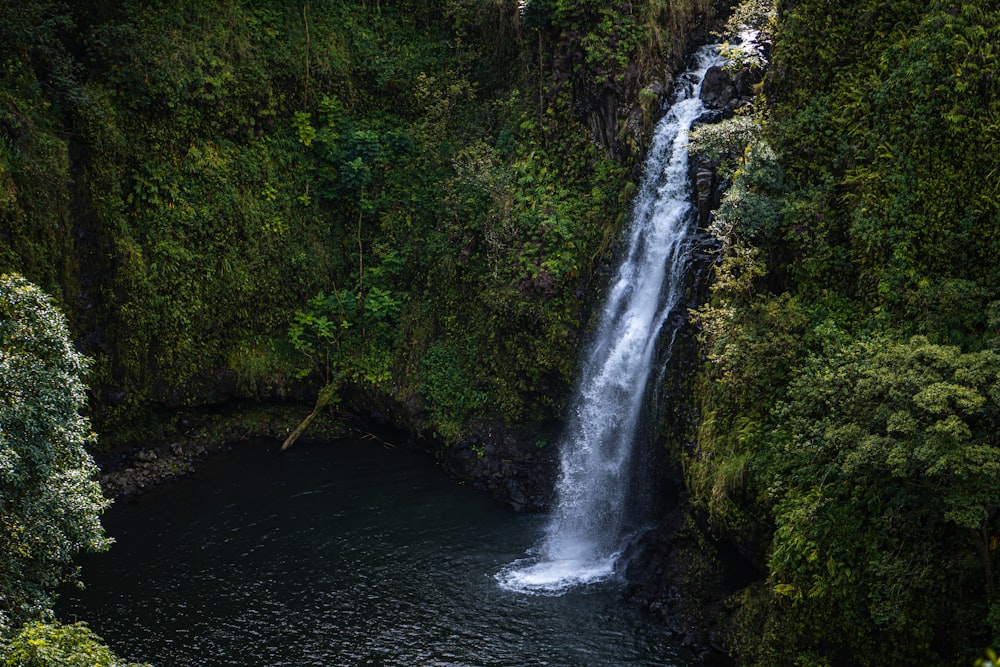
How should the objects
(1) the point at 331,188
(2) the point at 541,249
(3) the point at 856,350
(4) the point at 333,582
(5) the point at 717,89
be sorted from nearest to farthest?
(3) the point at 856,350 → (4) the point at 333,582 → (5) the point at 717,89 → (2) the point at 541,249 → (1) the point at 331,188

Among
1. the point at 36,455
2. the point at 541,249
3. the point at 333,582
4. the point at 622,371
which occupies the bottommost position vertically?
the point at 333,582

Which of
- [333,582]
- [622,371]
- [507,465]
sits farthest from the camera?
[507,465]

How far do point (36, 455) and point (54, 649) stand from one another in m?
3.89

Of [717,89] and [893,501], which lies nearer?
[893,501]

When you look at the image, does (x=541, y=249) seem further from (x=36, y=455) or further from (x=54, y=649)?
(x=54, y=649)

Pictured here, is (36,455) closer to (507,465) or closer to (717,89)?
(507,465)

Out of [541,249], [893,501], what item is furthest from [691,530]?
[541,249]

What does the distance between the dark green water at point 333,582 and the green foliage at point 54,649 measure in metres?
5.68

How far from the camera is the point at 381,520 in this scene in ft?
72.1

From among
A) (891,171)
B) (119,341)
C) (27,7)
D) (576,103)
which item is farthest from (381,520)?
(27,7)

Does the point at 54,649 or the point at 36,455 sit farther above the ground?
the point at 36,455

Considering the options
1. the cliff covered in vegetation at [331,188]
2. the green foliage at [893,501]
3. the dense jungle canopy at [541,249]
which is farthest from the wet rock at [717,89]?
the green foliage at [893,501]

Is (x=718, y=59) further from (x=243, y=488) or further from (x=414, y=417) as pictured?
(x=243, y=488)

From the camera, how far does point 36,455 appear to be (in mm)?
13000
